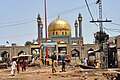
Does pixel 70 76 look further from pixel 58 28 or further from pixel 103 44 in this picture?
pixel 58 28

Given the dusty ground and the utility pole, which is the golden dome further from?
the dusty ground

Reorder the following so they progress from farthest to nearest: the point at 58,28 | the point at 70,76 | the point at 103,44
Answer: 1. the point at 58,28
2. the point at 103,44
3. the point at 70,76

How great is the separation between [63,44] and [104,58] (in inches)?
1815

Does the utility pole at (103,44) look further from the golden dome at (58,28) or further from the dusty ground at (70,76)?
the golden dome at (58,28)

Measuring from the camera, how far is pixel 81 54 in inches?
3319

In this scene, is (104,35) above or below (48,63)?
above

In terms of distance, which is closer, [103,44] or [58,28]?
[103,44]

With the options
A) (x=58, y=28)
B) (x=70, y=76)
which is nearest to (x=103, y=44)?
(x=70, y=76)

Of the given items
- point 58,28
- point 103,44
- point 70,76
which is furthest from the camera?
point 58,28

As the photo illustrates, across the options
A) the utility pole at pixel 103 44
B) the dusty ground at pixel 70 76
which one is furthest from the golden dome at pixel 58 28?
the dusty ground at pixel 70 76

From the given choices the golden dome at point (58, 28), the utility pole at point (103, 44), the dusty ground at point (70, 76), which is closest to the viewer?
the dusty ground at point (70, 76)

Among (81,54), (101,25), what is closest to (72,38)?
(81,54)

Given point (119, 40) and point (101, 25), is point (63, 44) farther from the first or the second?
point (119, 40)

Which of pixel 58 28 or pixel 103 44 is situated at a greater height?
pixel 58 28
